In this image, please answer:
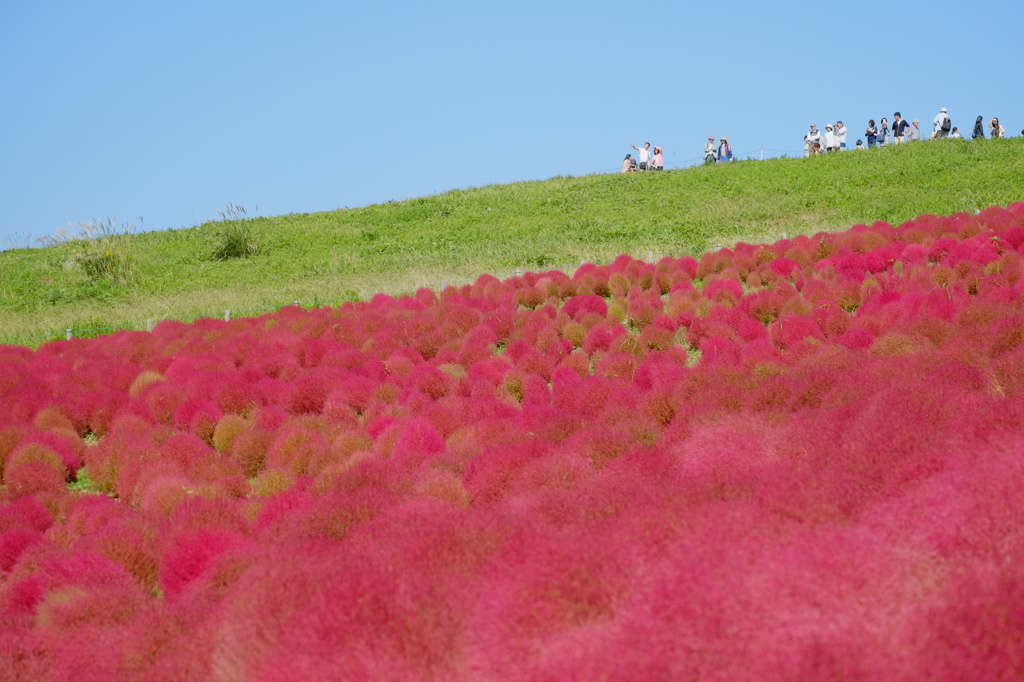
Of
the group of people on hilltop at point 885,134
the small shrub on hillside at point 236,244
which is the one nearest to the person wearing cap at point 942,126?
the group of people on hilltop at point 885,134

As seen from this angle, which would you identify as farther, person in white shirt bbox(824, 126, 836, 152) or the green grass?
person in white shirt bbox(824, 126, 836, 152)

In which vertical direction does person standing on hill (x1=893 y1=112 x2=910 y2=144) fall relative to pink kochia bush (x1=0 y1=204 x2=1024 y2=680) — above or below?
above

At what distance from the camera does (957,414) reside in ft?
14.1

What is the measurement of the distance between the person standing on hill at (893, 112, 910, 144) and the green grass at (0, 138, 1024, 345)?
76.0 inches

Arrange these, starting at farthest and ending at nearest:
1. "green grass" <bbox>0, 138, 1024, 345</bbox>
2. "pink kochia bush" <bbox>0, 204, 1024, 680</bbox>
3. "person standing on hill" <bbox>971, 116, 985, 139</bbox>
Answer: "person standing on hill" <bbox>971, 116, 985, 139</bbox>
"green grass" <bbox>0, 138, 1024, 345</bbox>
"pink kochia bush" <bbox>0, 204, 1024, 680</bbox>

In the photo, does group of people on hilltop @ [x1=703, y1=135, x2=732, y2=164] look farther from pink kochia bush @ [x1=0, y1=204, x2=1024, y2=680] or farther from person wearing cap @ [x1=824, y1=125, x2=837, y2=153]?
pink kochia bush @ [x1=0, y1=204, x2=1024, y2=680]

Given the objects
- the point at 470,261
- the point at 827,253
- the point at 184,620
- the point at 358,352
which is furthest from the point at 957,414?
the point at 470,261

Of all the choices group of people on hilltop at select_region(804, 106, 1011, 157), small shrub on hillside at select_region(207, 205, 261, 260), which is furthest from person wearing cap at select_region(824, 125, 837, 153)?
small shrub on hillside at select_region(207, 205, 261, 260)

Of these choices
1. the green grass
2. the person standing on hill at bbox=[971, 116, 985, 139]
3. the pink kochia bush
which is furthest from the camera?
the person standing on hill at bbox=[971, 116, 985, 139]

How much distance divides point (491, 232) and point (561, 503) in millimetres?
27442

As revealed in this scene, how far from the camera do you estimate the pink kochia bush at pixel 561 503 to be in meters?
2.96

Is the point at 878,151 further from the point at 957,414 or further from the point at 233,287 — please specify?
the point at 957,414

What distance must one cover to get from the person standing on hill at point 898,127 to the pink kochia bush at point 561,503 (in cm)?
2993

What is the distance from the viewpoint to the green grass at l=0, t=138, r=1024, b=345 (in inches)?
968
